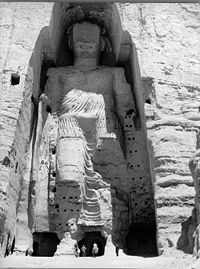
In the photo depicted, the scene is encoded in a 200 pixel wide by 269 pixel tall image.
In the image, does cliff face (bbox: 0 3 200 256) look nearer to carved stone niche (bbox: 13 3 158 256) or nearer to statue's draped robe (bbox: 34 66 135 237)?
carved stone niche (bbox: 13 3 158 256)

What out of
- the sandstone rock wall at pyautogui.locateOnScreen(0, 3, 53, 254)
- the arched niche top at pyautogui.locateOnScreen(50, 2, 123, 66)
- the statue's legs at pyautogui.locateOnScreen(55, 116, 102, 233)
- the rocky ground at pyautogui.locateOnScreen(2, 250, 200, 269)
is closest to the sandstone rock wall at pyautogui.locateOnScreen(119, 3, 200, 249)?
the rocky ground at pyautogui.locateOnScreen(2, 250, 200, 269)

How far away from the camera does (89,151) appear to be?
23.7ft

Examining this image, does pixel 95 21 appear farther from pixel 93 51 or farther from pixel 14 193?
pixel 14 193

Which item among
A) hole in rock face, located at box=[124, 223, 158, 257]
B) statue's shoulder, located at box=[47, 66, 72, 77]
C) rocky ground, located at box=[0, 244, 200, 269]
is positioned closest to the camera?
rocky ground, located at box=[0, 244, 200, 269]

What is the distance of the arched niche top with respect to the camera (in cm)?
845

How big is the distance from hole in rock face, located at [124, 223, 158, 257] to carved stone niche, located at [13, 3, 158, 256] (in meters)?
0.02

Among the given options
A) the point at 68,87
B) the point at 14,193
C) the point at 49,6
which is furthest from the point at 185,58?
the point at 14,193

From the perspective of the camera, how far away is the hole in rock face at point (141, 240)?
22.7 ft

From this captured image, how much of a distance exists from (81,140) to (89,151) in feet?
0.83

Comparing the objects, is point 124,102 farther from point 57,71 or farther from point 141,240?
point 141,240

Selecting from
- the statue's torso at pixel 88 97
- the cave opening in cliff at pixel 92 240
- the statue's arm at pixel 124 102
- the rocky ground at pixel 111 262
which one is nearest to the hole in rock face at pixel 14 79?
the statue's torso at pixel 88 97

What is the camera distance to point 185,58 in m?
7.42

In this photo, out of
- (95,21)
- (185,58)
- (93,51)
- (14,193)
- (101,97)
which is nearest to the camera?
(14,193)

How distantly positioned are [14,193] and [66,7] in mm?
4790
